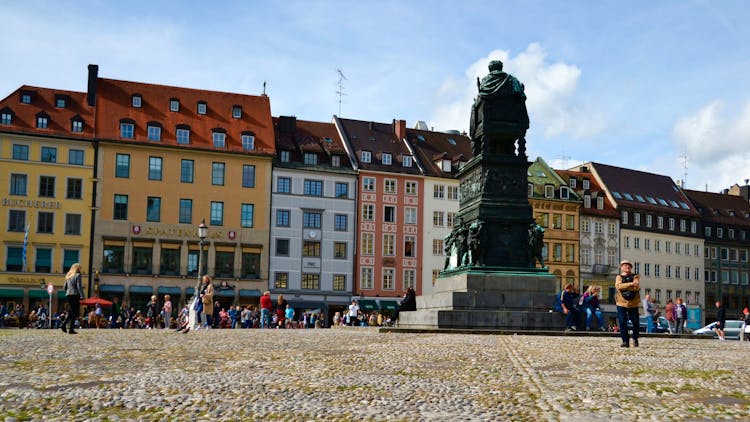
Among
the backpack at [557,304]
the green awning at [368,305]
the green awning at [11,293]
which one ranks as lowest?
the green awning at [368,305]

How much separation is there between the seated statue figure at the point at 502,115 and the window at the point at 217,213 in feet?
137

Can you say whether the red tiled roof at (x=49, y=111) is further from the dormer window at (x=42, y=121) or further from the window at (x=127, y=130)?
the window at (x=127, y=130)

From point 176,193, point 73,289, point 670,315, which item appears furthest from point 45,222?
point 670,315

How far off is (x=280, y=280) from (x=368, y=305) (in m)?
6.81

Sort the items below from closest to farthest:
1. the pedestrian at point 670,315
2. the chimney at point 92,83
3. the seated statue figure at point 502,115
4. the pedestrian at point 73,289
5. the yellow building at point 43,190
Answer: the pedestrian at point 73,289, the seated statue figure at point 502,115, the pedestrian at point 670,315, the yellow building at point 43,190, the chimney at point 92,83

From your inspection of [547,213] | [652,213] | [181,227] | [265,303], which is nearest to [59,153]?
[181,227]

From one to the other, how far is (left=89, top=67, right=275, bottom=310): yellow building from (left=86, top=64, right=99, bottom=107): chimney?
8 centimetres

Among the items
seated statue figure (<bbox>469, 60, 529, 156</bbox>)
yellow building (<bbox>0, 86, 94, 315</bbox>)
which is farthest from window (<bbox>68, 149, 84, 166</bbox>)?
seated statue figure (<bbox>469, 60, 529, 156</bbox>)

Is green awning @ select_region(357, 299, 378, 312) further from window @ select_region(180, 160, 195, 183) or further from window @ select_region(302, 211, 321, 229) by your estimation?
window @ select_region(180, 160, 195, 183)

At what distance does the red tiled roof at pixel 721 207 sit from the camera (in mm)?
89438

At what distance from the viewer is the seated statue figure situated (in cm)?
2294

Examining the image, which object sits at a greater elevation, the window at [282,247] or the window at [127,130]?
the window at [127,130]

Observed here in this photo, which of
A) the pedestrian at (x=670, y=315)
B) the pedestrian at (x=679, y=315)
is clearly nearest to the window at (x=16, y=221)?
the pedestrian at (x=670, y=315)

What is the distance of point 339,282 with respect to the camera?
6575 cm
